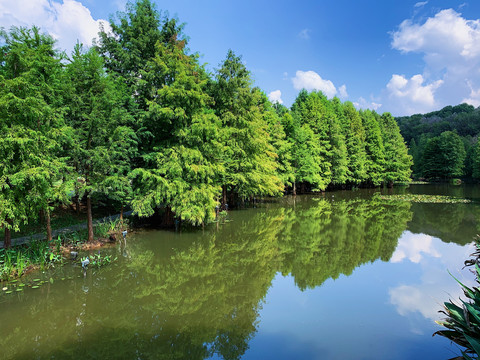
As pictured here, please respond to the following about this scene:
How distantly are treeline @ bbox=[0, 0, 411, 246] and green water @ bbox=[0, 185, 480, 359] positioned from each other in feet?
8.99

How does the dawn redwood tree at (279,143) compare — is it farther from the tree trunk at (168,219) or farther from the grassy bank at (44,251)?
the grassy bank at (44,251)

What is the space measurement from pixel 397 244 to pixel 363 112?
37.7 m

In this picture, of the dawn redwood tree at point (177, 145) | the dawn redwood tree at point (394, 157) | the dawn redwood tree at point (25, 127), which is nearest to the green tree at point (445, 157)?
the dawn redwood tree at point (394, 157)

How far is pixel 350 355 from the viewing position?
5.66 m

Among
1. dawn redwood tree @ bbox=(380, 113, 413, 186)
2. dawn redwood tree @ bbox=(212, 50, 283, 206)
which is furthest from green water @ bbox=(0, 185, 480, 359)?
dawn redwood tree @ bbox=(380, 113, 413, 186)

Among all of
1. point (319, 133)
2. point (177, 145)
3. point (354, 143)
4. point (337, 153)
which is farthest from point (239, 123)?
point (354, 143)

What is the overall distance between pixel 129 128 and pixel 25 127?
4963 mm

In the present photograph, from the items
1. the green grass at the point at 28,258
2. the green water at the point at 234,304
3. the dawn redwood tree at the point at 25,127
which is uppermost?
the dawn redwood tree at the point at 25,127

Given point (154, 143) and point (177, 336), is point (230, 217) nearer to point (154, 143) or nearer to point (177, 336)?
point (154, 143)

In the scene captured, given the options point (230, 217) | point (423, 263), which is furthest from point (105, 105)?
point (423, 263)

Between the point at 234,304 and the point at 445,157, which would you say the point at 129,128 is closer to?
the point at 234,304

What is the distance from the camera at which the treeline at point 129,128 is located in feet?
29.8

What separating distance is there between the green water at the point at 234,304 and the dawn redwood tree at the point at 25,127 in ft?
8.72

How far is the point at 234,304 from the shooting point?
7793 mm
